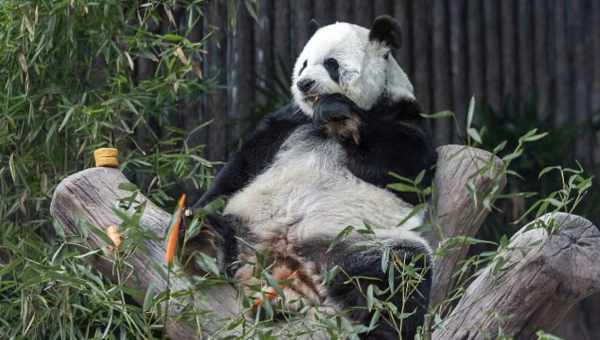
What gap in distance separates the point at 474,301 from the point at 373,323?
17.5 inches

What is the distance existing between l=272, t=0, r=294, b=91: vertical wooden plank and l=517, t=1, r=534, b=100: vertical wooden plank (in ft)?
5.36

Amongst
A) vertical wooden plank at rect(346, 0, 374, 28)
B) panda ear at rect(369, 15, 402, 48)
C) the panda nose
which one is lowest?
vertical wooden plank at rect(346, 0, 374, 28)

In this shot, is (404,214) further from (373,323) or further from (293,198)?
(373,323)

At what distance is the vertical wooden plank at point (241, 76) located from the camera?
22.3 feet

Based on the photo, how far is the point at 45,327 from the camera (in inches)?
156

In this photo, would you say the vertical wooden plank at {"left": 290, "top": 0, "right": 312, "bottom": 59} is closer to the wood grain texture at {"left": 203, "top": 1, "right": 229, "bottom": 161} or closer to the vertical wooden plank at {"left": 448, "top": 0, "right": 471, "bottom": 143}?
the wood grain texture at {"left": 203, "top": 1, "right": 229, "bottom": 161}

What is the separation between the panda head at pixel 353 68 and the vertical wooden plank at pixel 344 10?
3.03 m

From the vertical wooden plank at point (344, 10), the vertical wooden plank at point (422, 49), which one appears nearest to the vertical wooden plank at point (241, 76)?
the vertical wooden plank at point (344, 10)

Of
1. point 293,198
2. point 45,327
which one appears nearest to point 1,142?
point 45,327

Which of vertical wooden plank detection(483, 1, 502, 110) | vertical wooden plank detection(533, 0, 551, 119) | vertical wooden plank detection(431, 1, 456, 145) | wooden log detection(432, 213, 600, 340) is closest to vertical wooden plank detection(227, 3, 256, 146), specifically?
vertical wooden plank detection(431, 1, 456, 145)

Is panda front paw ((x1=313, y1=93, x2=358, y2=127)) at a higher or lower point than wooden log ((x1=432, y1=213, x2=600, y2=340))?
higher

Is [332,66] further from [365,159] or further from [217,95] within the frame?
[217,95]

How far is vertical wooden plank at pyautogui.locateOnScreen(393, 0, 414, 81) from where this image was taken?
7.17 meters

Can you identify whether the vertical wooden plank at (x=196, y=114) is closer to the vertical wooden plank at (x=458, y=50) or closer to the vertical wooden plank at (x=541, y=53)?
the vertical wooden plank at (x=458, y=50)
